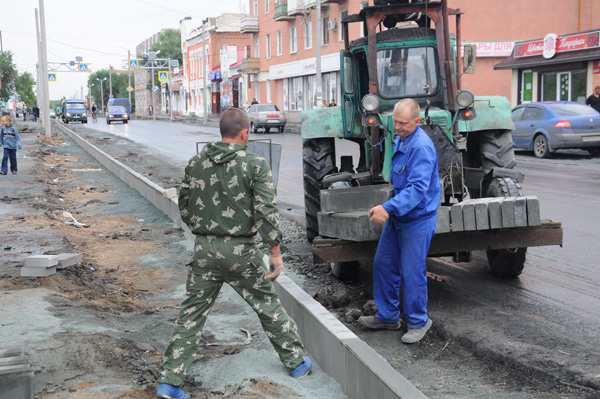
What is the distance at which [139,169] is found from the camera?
21.0 m

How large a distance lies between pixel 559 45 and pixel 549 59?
2.37 feet

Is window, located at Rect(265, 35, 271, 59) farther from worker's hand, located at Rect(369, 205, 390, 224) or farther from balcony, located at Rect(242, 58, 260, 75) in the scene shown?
worker's hand, located at Rect(369, 205, 390, 224)

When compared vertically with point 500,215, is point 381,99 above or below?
above

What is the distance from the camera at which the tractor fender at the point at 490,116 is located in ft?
25.5

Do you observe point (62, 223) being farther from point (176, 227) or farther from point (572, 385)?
point (572, 385)

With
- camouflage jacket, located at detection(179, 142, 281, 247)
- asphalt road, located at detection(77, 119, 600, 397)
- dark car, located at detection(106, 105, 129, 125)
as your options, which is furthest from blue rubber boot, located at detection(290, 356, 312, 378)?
dark car, located at detection(106, 105, 129, 125)

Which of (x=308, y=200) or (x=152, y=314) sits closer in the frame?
(x=152, y=314)

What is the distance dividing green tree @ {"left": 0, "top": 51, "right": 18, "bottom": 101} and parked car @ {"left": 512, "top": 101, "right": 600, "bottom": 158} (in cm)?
4316

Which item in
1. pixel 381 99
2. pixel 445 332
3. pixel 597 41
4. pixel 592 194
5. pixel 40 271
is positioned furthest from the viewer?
pixel 597 41

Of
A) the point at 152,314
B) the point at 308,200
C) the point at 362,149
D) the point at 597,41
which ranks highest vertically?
the point at 597,41

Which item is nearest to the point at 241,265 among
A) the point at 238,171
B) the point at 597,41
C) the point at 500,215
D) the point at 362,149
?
the point at 238,171

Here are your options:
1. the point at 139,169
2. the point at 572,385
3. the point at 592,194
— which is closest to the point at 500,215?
the point at 572,385

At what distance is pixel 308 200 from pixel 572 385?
4372mm

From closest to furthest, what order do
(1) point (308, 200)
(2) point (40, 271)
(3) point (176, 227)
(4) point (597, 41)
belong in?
(2) point (40, 271), (1) point (308, 200), (3) point (176, 227), (4) point (597, 41)
